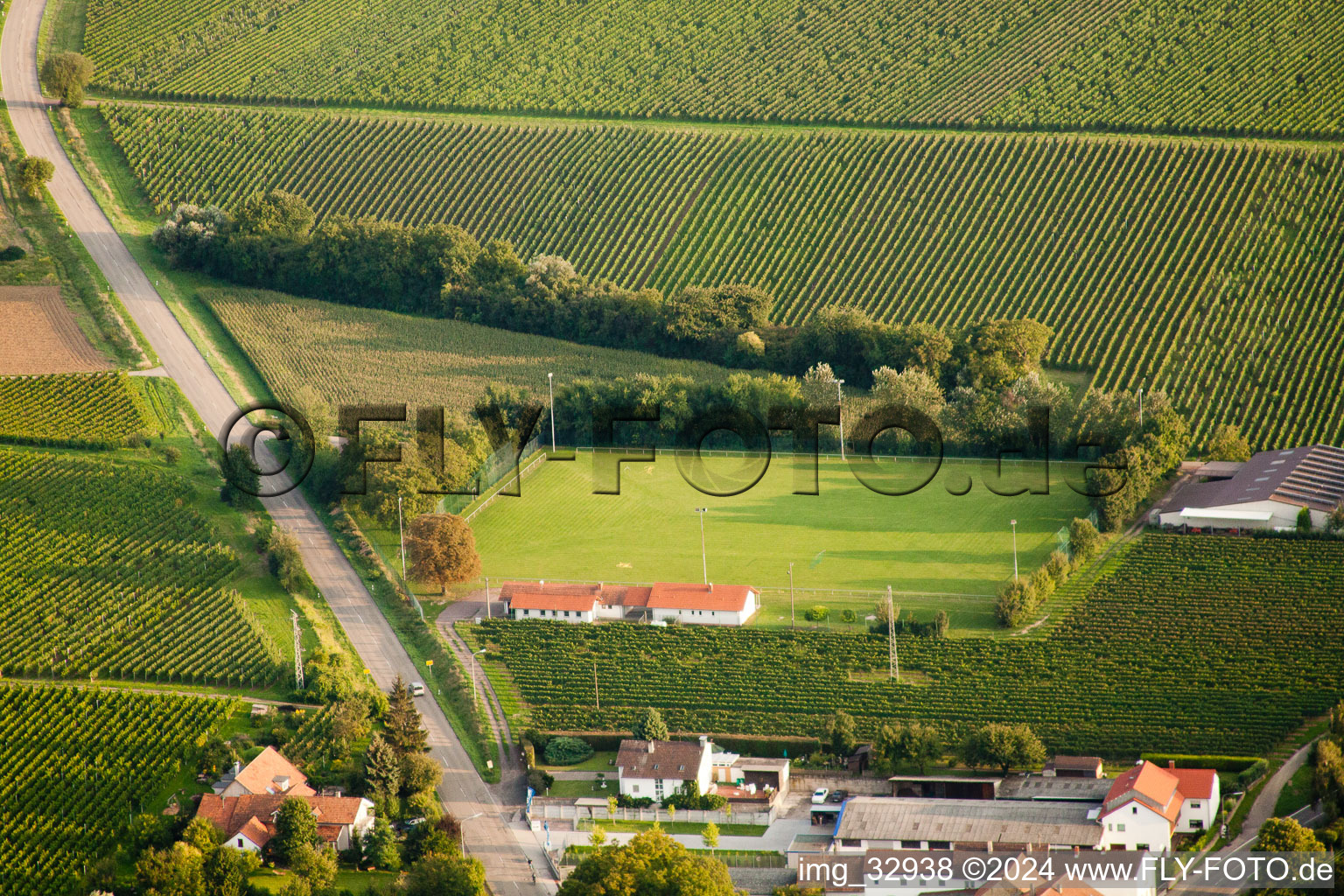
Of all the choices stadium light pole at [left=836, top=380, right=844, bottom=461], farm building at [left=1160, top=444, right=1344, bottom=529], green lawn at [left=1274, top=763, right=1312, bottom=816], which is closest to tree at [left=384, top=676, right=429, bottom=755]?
green lawn at [left=1274, top=763, right=1312, bottom=816]

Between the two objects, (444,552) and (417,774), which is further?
(444,552)

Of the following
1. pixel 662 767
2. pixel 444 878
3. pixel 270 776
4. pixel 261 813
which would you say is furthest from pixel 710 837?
pixel 270 776

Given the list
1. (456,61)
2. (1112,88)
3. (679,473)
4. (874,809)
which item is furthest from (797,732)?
(456,61)

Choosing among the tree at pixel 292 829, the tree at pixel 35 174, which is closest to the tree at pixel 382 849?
the tree at pixel 292 829

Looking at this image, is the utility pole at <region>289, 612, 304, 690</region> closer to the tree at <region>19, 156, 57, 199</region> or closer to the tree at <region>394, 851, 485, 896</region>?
the tree at <region>394, 851, 485, 896</region>

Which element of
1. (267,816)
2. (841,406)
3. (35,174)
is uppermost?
(35,174)

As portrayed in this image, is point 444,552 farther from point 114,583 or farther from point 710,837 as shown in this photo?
point 710,837

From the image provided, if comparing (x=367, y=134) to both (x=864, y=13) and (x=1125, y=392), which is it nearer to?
(x=864, y=13)
